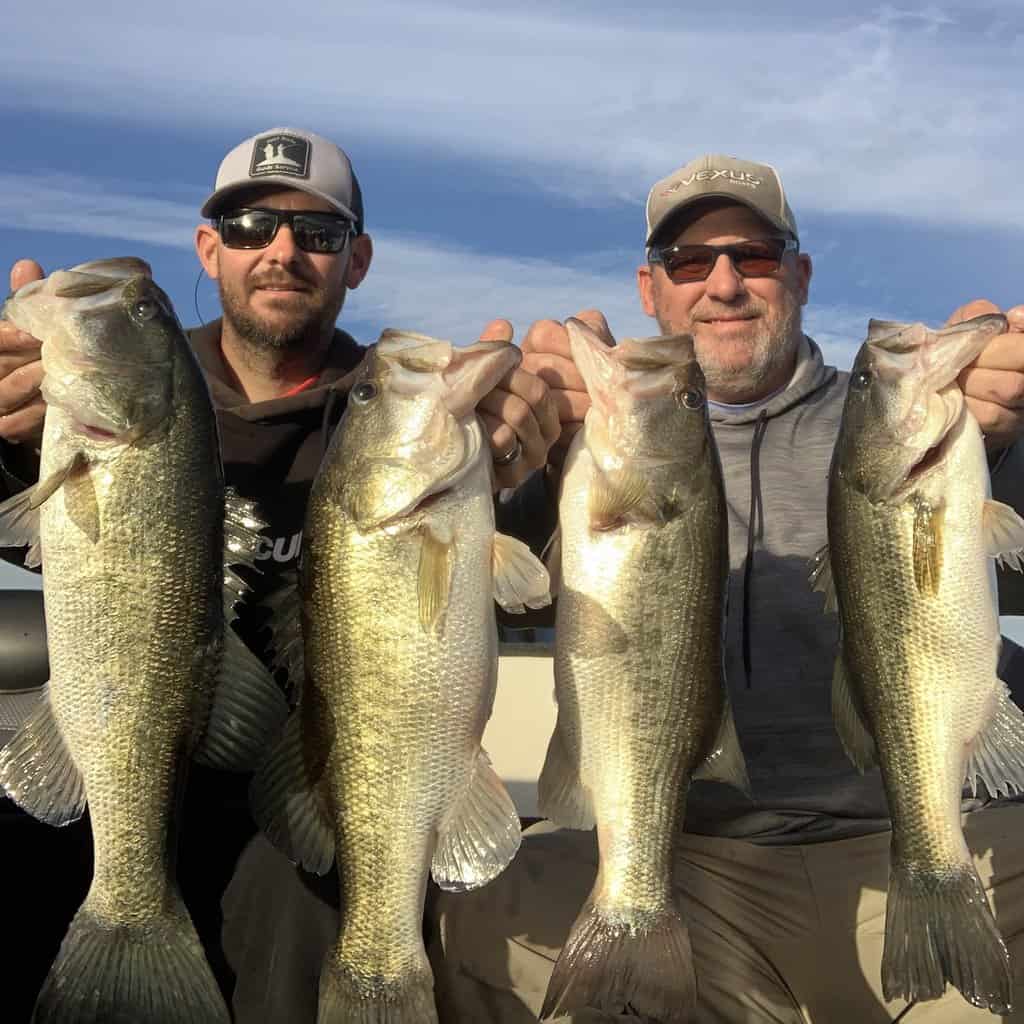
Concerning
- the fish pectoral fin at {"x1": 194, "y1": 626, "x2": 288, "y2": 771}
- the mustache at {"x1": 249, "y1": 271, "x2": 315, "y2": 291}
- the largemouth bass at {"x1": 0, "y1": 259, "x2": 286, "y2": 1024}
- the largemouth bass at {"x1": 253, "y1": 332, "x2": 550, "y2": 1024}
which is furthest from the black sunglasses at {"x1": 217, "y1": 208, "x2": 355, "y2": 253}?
the fish pectoral fin at {"x1": 194, "y1": 626, "x2": 288, "y2": 771}

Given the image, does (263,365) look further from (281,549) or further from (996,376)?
(996,376)

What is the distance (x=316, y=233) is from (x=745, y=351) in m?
2.06

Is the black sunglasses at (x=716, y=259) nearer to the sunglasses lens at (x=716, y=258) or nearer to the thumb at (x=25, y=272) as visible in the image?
the sunglasses lens at (x=716, y=258)

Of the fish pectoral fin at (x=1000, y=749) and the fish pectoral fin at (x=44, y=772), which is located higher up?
the fish pectoral fin at (x=1000, y=749)

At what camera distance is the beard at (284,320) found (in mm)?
5227

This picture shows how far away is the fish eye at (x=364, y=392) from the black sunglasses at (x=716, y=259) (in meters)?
2.47

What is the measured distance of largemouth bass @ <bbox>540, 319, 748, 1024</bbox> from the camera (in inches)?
130

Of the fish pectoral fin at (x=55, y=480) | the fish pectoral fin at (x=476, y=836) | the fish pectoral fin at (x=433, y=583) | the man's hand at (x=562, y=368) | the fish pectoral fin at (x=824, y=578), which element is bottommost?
the fish pectoral fin at (x=476, y=836)

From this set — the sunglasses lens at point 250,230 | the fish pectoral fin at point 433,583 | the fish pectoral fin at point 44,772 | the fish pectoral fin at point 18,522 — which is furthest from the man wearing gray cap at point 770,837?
the sunglasses lens at point 250,230

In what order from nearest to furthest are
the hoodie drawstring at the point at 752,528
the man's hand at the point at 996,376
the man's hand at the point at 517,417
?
the man's hand at the point at 517,417 < the man's hand at the point at 996,376 < the hoodie drawstring at the point at 752,528

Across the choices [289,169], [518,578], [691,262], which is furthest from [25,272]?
[691,262]

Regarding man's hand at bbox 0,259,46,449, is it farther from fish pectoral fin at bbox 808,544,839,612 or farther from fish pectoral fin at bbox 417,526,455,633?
fish pectoral fin at bbox 808,544,839,612

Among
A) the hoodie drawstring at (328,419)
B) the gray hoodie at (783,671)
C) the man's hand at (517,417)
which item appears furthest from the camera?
the hoodie drawstring at (328,419)

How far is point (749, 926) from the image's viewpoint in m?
4.38
